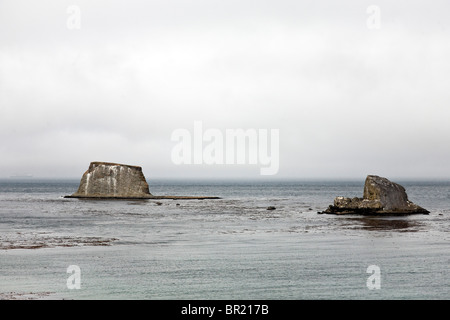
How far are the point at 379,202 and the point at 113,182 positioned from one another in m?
67.3

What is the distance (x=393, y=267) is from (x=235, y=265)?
7.49 meters

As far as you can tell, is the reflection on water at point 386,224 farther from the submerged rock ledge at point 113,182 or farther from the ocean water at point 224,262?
the submerged rock ledge at point 113,182

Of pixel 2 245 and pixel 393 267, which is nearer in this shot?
pixel 393 267

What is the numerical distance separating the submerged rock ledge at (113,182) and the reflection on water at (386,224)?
68296 mm

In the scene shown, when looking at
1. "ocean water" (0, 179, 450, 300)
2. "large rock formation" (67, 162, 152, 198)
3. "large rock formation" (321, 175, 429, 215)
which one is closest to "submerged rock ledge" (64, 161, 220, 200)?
"large rock formation" (67, 162, 152, 198)

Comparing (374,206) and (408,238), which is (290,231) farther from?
(374,206)

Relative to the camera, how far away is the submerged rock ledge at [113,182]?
120 metres

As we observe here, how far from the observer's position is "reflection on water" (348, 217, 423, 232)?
4891 cm

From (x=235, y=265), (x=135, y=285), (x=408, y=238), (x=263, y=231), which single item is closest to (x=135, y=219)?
(x=263, y=231)

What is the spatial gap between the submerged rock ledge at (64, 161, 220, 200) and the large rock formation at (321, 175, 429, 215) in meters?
59.1

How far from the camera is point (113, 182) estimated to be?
12075 cm

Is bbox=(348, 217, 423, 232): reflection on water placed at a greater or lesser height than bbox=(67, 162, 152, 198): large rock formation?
lesser

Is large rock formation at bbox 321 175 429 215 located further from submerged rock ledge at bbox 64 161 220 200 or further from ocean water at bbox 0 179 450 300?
submerged rock ledge at bbox 64 161 220 200
